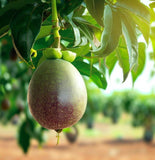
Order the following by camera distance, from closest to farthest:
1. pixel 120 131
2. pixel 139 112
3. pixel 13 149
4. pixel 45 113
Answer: pixel 45 113
pixel 13 149
pixel 139 112
pixel 120 131

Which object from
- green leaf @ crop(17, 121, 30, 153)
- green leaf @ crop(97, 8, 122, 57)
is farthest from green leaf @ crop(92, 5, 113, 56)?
green leaf @ crop(17, 121, 30, 153)

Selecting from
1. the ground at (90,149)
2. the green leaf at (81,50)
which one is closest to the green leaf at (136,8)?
the green leaf at (81,50)

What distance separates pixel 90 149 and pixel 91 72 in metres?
9.97

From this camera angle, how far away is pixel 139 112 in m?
11.0

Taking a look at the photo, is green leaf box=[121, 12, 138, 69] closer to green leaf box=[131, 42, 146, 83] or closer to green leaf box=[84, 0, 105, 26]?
green leaf box=[84, 0, 105, 26]

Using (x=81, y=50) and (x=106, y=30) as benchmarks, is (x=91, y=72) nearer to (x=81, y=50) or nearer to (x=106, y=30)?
(x=81, y=50)

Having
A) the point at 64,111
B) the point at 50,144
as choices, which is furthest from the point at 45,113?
the point at 50,144

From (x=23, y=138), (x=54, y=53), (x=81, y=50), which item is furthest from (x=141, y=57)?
(x=23, y=138)

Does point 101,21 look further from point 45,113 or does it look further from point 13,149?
point 13,149

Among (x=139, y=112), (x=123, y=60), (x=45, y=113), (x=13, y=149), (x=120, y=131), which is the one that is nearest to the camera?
(x=45, y=113)

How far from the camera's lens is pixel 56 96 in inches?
23.1

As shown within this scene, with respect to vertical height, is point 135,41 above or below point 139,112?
above

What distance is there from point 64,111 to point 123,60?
0.84 ft

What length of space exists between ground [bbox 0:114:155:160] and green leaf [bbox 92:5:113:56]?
7.54 meters
